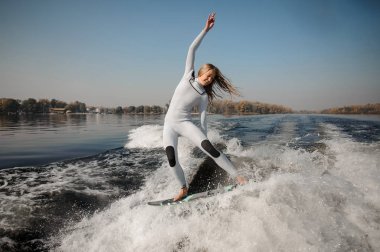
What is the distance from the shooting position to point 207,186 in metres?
7.20

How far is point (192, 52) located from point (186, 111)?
129 centimetres

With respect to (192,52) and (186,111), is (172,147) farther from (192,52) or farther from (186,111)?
(192,52)

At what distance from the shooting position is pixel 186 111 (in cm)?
530

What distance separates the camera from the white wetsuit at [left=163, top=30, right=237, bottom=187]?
5199 millimetres

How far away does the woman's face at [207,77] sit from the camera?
525cm

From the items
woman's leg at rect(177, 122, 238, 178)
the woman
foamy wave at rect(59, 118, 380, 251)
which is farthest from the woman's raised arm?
foamy wave at rect(59, 118, 380, 251)

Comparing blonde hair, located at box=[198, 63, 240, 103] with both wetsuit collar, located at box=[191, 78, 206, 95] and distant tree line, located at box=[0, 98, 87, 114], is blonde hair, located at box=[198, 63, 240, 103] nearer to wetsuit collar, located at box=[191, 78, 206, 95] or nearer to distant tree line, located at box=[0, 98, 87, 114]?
wetsuit collar, located at box=[191, 78, 206, 95]

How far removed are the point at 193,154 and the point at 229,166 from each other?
6.66m

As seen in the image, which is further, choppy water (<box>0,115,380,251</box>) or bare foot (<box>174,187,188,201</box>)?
bare foot (<box>174,187,188,201</box>)

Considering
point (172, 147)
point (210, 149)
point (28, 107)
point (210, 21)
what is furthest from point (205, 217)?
point (28, 107)

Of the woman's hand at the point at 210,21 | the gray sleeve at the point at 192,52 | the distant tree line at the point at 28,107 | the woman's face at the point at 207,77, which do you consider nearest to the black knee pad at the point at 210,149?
the woman's face at the point at 207,77

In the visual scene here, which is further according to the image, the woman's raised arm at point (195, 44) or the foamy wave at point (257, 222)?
the woman's raised arm at point (195, 44)

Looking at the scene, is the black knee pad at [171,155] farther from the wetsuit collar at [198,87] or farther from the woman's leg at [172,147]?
the wetsuit collar at [198,87]

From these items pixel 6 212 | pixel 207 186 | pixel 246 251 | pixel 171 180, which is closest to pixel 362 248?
pixel 246 251
